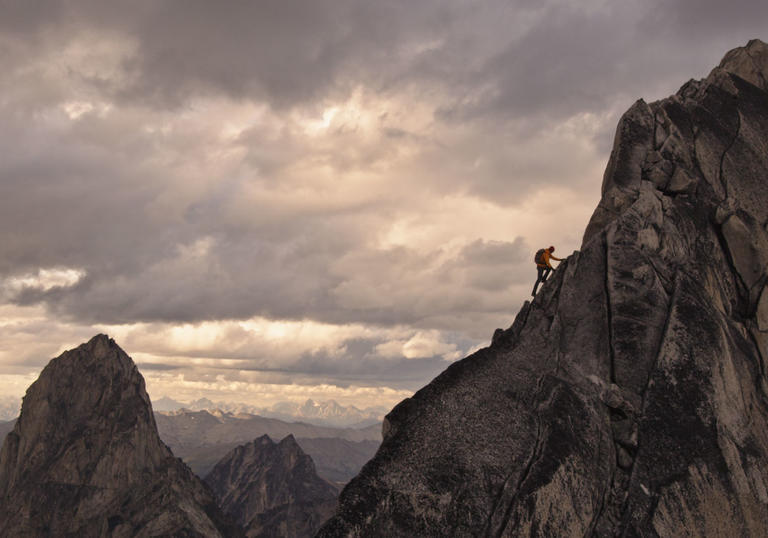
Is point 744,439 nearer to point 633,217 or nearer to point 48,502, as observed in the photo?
point 633,217

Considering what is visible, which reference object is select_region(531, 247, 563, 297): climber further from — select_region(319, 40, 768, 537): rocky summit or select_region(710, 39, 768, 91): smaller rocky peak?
select_region(710, 39, 768, 91): smaller rocky peak

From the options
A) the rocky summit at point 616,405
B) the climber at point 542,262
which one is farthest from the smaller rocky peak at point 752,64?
the climber at point 542,262

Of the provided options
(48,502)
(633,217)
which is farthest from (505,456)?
(48,502)

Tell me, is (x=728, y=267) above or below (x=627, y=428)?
above

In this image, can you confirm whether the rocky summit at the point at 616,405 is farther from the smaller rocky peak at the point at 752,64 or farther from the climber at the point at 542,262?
the smaller rocky peak at the point at 752,64

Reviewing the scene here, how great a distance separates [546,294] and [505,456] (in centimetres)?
1380

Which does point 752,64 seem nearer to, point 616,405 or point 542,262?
point 542,262

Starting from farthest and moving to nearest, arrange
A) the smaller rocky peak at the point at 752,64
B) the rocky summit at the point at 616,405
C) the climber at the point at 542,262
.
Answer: the smaller rocky peak at the point at 752,64 → the climber at the point at 542,262 → the rocky summit at the point at 616,405

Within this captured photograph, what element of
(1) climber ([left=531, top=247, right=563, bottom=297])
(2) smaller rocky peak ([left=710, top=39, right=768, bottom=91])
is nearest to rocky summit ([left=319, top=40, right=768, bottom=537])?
(1) climber ([left=531, top=247, right=563, bottom=297])

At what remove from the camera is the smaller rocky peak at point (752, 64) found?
196ft

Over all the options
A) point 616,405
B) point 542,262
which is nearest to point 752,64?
point 542,262

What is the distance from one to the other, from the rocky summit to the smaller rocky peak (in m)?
20.0

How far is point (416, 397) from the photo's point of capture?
34.4 meters

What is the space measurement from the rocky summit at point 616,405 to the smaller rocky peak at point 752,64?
65.7 ft
